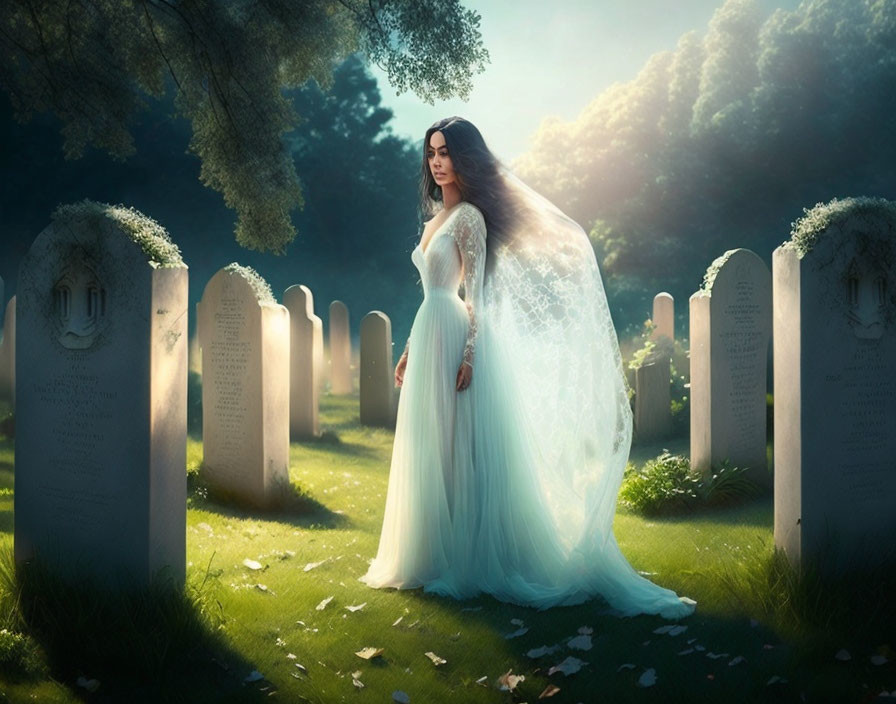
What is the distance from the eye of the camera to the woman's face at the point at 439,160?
5.79 meters

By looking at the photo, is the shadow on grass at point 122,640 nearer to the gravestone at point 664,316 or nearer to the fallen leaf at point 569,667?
the fallen leaf at point 569,667

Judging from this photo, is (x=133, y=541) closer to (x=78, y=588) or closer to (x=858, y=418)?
(x=78, y=588)

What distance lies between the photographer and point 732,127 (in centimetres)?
2575

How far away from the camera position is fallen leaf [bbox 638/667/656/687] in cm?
426

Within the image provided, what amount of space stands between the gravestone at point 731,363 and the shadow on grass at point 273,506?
141 inches

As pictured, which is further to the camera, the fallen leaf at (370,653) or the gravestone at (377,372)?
the gravestone at (377,372)

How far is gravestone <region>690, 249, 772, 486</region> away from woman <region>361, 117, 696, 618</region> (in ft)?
10.7

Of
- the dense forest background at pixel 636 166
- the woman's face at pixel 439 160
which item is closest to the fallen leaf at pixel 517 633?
the woman's face at pixel 439 160

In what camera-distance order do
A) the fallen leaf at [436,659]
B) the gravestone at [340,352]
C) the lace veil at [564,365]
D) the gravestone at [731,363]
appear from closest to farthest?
the fallen leaf at [436,659] → the lace veil at [564,365] → the gravestone at [731,363] → the gravestone at [340,352]

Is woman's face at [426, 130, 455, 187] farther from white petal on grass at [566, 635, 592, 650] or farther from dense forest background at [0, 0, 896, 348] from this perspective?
dense forest background at [0, 0, 896, 348]

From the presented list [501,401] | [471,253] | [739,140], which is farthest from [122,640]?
[739,140]

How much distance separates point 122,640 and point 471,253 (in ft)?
9.71

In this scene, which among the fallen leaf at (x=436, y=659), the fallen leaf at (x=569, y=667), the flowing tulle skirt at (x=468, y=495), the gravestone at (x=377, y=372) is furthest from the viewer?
the gravestone at (x=377, y=372)

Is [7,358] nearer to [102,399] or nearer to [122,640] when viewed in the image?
[102,399]
